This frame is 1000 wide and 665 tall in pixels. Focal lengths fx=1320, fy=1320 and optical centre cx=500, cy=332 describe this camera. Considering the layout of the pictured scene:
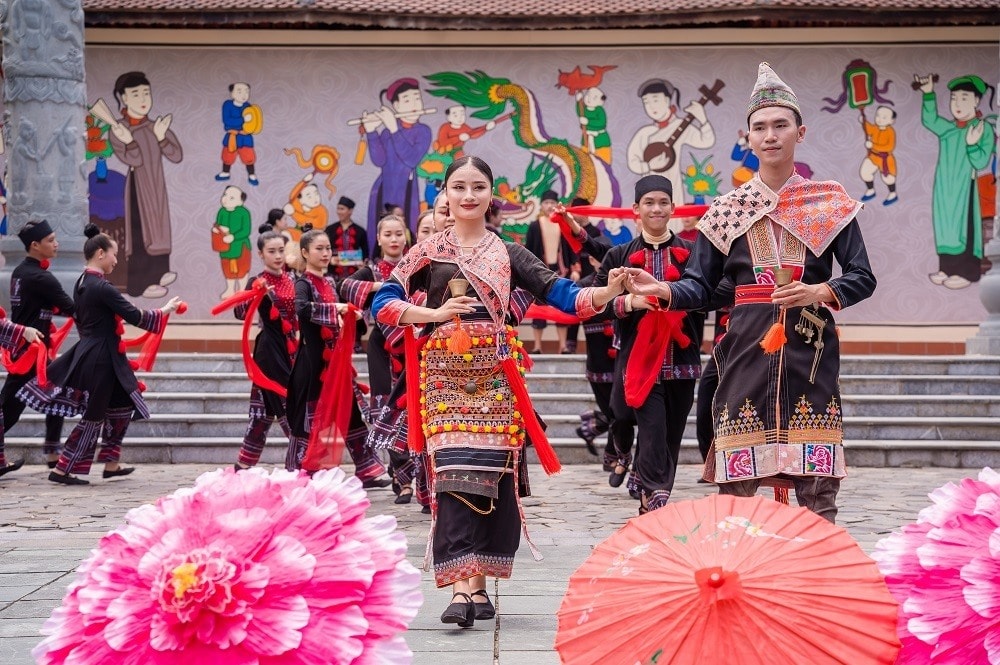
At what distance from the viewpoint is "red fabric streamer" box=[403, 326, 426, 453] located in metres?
5.08

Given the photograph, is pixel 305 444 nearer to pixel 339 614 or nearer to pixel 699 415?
pixel 699 415

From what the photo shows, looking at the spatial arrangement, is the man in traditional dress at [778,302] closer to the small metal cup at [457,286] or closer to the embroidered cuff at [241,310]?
the small metal cup at [457,286]

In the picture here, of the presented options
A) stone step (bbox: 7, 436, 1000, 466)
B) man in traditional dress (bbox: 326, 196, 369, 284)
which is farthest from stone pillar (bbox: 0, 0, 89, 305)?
man in traditional dress (bbox: 326, 196, 369, 284)

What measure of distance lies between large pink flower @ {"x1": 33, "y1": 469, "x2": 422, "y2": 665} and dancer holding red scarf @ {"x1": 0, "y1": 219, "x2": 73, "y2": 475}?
7668 millimetres

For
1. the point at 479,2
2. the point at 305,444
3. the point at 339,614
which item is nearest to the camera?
the point at 339,614

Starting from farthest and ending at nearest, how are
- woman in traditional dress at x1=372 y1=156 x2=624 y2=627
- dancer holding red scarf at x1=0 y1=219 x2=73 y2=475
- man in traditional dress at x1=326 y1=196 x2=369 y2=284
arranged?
man in traditional dress at x1=326 y1=196 x2=369 y2=284, dancer holding red scarf at x1=0 y1=219 x2=73 y2=475, woman in traditional dress at x1=372 y1=156 x2=624 y2=627

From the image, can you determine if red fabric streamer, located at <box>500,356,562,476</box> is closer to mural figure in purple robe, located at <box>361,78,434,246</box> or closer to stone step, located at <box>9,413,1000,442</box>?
stone step, located at <box>9,413,1000,442</box>

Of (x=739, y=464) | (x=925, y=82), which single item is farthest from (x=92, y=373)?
(x=925, y=82)

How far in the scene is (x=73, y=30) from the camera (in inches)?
506

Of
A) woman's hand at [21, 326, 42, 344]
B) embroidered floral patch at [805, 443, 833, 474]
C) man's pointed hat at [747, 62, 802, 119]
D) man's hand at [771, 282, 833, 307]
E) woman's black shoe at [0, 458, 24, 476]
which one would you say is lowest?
woman's black shoe at [0, 458, 24, 476]

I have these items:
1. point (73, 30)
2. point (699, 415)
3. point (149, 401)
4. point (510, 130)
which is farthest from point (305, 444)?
point (510, 130)

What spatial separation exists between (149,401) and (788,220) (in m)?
8.56

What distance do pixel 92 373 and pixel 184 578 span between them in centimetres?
737

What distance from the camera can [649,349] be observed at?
741 centimetres
